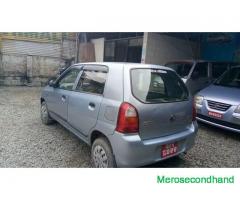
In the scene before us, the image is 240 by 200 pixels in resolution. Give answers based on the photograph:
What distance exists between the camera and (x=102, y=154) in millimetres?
2652

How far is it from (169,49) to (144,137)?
23.6 ft

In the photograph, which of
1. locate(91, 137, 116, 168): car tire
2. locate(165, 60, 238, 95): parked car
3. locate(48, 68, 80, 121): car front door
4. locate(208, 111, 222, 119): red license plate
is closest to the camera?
locate(91, 137, 116, 168): car tire

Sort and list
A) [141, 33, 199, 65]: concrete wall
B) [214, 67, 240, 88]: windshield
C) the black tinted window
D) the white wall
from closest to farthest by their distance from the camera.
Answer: [214, 67, 240, 88]: windshield
the black tinted window
[141, 33, 199, 65]: concrete wall
the white wall

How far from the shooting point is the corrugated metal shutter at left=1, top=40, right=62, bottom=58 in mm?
10156

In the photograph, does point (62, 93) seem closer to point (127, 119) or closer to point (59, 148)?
point (59, 148)

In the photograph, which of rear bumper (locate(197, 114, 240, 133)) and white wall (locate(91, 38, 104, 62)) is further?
white wall (locate(91, 38, 104, 62))

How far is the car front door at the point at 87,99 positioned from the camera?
274 centimetres

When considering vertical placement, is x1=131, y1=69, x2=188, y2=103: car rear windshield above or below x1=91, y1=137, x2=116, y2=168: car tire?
above

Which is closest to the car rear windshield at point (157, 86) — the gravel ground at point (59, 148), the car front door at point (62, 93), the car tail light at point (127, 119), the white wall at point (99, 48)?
the car tail light at point (127, 119)

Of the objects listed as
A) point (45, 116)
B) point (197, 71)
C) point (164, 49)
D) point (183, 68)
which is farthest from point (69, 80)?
point (164, 49)

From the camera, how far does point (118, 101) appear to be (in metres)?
2.41

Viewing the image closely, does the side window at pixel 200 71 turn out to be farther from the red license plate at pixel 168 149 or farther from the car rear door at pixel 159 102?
the red license plate at pixel 168 149

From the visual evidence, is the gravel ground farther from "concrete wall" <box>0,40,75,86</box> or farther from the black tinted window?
"concrete wall" <box>0,40,75,86</box>

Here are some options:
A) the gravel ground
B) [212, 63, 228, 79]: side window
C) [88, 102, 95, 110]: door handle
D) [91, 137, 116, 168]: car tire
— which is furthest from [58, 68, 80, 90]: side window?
[212, 63, 228, 79]: side window
